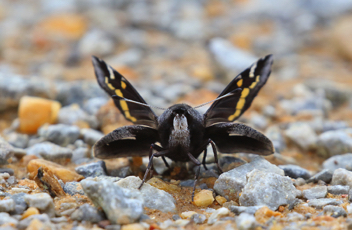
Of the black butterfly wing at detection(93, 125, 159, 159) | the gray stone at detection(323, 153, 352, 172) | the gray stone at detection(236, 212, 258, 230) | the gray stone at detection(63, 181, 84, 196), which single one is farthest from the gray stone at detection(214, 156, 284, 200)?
the gray stone at detection(323, 153, 352, 172)

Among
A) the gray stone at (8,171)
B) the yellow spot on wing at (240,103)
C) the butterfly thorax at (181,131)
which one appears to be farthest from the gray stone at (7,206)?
the yellow spot on wing at (240,103)

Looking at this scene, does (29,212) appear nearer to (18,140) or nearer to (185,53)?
(18,140)

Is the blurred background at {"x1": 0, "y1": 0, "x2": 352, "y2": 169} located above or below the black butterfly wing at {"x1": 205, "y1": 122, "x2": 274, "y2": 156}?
above

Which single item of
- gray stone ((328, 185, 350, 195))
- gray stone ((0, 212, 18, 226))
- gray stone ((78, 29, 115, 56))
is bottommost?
gray stone ((0, 212, 18, 226))

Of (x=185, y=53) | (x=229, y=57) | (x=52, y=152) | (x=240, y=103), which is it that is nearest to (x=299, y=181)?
(x=240, y=103)

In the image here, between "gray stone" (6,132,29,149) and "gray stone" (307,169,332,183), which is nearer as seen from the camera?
"gray stone" (307,169,332,183)

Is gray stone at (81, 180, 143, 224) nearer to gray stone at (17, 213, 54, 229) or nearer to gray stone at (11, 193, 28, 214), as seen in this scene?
gray stone at (17, 213, 54, 229)

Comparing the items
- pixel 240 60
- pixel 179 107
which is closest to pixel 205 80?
pixel 240 60
